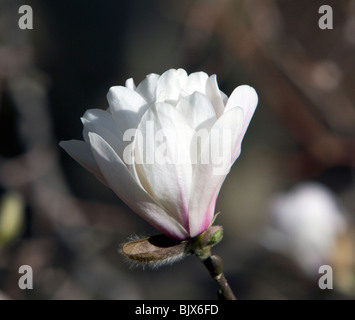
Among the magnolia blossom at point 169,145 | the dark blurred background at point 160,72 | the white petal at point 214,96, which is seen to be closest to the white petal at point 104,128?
the magnolia blossom at point 169,145

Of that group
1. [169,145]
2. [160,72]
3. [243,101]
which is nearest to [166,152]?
[169,145]

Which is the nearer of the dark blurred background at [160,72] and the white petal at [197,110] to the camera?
the white petal at [197,110]

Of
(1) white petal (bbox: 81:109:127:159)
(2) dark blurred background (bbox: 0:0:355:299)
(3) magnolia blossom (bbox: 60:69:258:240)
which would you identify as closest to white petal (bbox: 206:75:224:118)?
(3) magnolia blossom (bbox: 60:69:258:240)

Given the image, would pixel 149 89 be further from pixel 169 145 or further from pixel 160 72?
pixel 160 72

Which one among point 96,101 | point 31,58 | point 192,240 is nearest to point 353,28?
point 96,101

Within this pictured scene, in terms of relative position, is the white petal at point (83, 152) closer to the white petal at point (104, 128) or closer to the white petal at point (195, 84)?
the white petal at point (104, 128)
